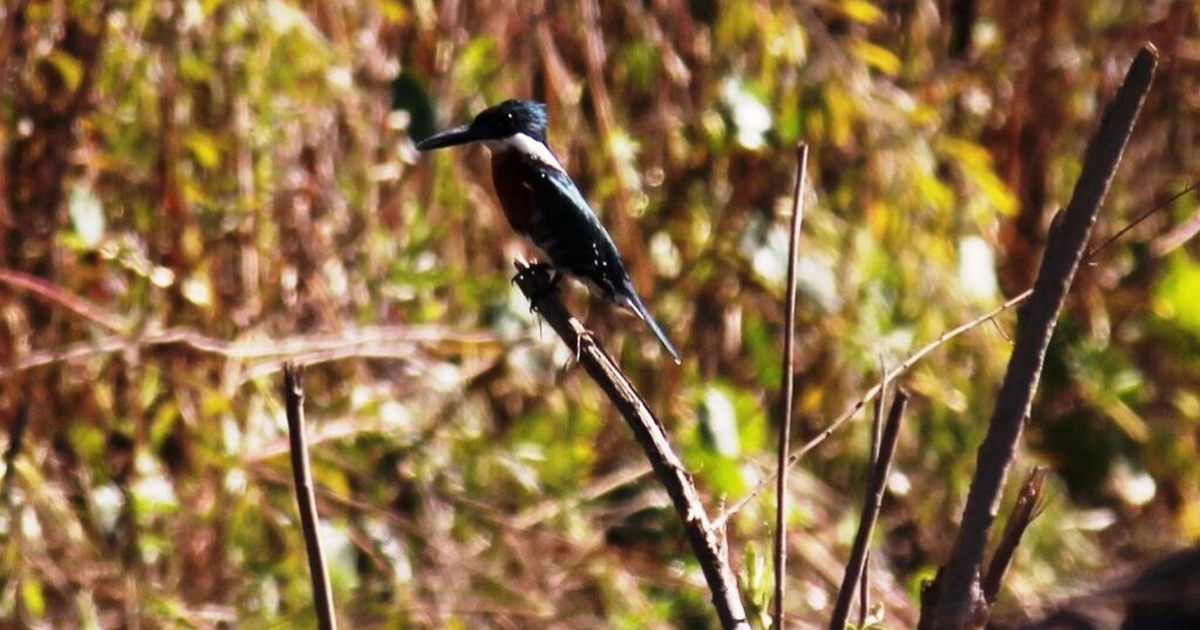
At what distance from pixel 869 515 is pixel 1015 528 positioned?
10 centimetres

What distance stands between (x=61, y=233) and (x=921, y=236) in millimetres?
1884

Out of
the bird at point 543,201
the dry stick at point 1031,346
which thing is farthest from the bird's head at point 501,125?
the dry stick at point 1031,346

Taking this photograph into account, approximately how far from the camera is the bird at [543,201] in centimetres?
306

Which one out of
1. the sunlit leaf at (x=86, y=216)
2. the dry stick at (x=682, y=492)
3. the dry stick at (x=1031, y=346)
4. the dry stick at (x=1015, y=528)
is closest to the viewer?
the dry stick at (x=1031, y=346)

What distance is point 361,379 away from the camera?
3.53 meters

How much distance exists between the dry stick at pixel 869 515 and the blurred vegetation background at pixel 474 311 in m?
1.77

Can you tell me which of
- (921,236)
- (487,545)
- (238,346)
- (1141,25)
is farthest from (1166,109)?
(238,346)

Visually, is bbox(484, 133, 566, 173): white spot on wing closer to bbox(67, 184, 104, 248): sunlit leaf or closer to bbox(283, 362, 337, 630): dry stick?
bbox(67, 184, 104, 248): sunlit leaf

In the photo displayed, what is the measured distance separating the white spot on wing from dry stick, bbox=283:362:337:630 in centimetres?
188

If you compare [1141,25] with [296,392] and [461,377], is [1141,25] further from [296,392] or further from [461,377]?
[296,392]

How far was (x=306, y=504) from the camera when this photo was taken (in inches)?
47.9

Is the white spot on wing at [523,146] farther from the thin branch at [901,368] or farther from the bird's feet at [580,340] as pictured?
the thin branch at [901,368]

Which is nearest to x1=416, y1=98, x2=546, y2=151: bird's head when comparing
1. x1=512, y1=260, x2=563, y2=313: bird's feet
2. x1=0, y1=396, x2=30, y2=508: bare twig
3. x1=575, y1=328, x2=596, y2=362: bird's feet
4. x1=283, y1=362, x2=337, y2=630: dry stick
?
x1=512, y1=260, x2=563, y2=313: bird's feet

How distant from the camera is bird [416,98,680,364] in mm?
3062
